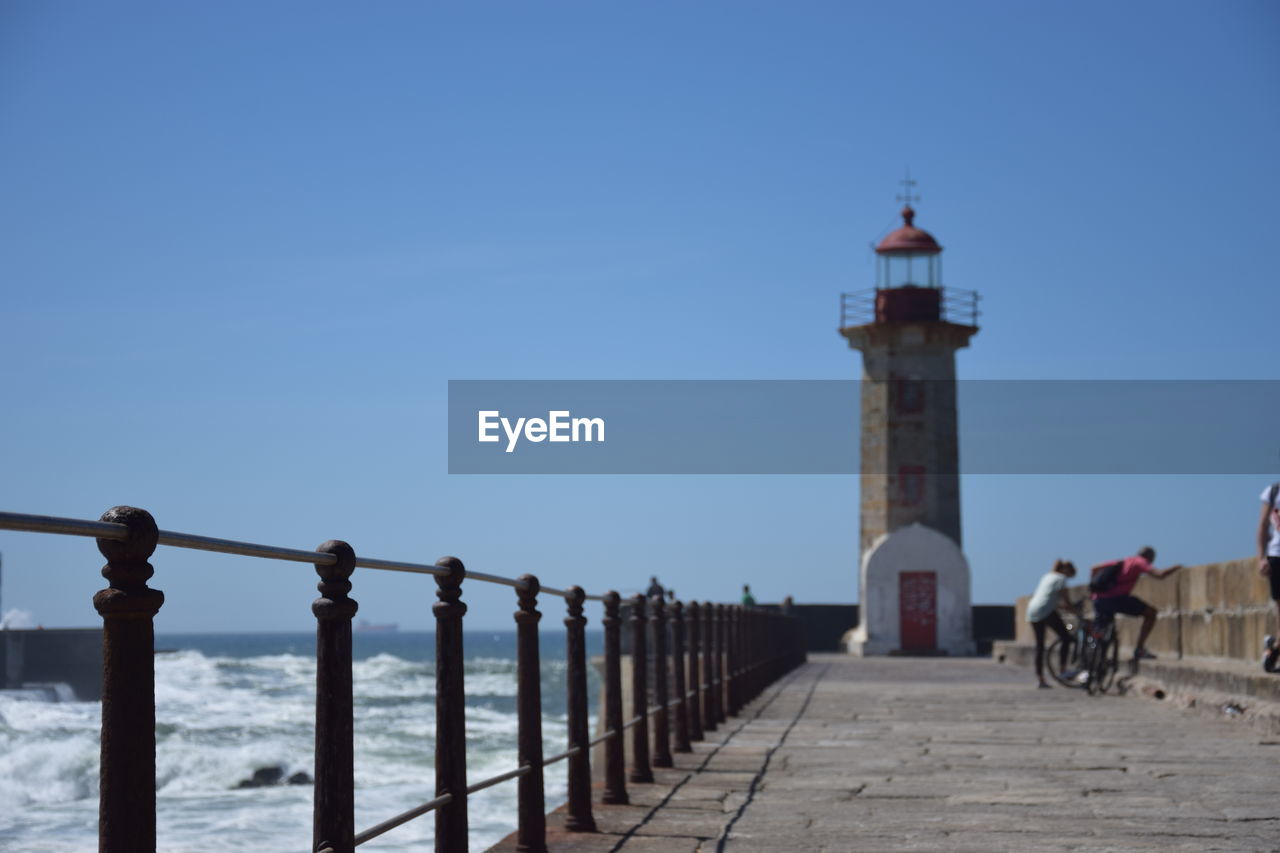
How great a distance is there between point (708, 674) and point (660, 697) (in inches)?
94.2

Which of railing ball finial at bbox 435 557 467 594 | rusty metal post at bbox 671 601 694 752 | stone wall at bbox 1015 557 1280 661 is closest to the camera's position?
railing ball finial at bbox 435 557 467 594

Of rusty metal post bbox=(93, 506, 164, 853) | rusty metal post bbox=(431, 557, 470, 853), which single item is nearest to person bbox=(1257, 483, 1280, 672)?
rusty metal post bbox=(431, 557, 470, 853)

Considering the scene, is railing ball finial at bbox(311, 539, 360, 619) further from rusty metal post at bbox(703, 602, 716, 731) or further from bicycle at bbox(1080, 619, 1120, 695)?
bicycle at bbox(1080, 619, 1120, 695)

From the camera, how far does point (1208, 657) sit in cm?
1367

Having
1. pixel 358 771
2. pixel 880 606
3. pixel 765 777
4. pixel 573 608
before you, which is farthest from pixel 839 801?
pixel 880 606

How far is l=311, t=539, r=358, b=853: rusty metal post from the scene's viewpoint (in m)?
3.18

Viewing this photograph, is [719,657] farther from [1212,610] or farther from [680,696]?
[1212,610]

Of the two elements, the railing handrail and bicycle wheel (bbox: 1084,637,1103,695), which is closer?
the railing handrail

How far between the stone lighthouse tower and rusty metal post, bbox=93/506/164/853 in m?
33.4

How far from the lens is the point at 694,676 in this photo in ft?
31.6

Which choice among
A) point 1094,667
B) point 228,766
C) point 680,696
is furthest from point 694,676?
point 228,766

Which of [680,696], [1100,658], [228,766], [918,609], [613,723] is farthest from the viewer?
[918,609]

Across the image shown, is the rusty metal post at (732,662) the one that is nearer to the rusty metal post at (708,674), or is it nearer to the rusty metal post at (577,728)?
the rusty metal post at (708,674)

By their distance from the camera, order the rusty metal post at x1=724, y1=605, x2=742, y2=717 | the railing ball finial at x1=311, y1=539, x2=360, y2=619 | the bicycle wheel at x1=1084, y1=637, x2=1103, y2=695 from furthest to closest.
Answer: the bicycle wheel at x1=1084, y1=637, x2=1103, y2=695, the rusty metal post at x1=724, y1=605, x2=742, y2=717, the railing ball finial at x1=311, y1=539, x2=360, y2=619
